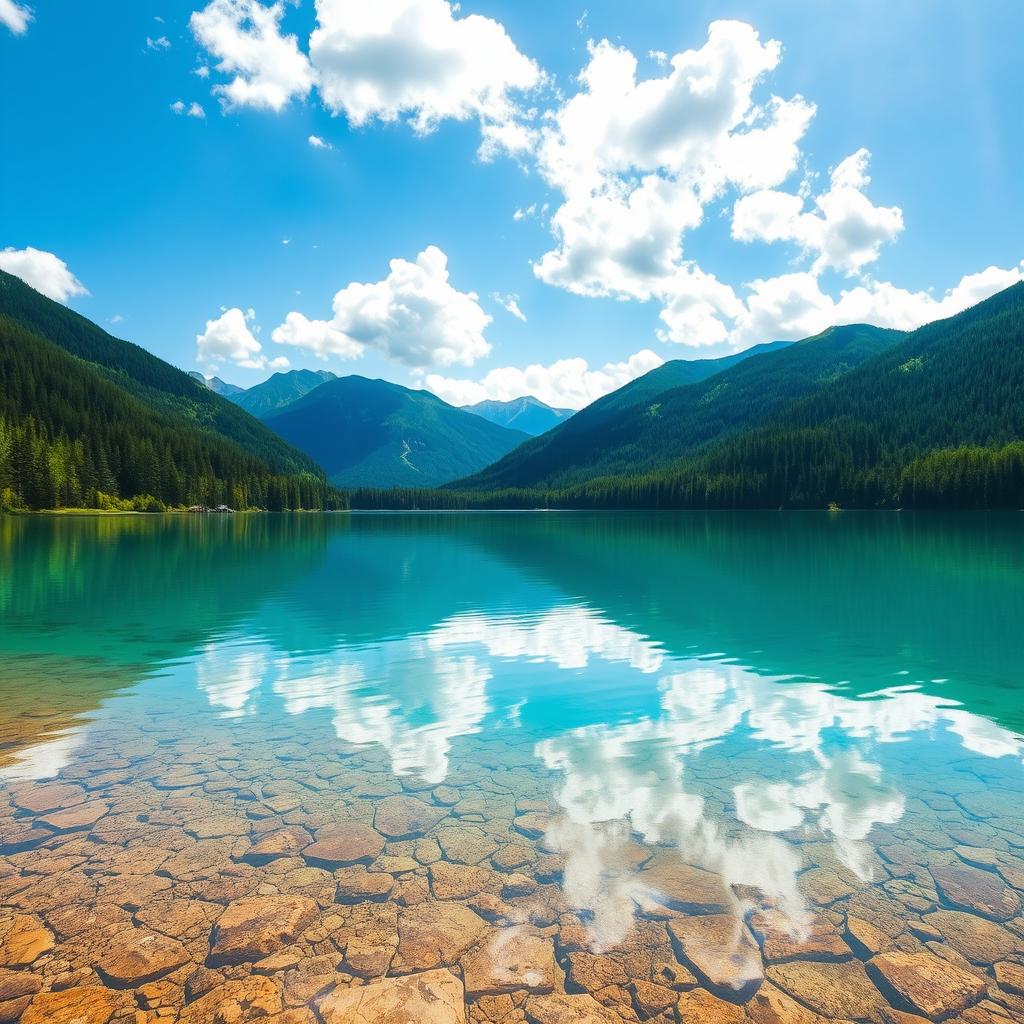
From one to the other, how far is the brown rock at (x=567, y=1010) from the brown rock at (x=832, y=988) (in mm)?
1960

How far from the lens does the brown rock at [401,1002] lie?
20.1ft

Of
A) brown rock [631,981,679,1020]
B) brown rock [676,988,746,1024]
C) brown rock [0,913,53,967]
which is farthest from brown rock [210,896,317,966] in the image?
brown rock [676,988,746,1024]

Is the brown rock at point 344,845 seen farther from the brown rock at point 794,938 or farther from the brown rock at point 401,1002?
the brown rock at point 794,938

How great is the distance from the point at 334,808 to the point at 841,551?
6654 centimetres

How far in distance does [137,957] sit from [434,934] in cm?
327

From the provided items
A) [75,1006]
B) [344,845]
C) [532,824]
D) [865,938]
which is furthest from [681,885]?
[75,1006]

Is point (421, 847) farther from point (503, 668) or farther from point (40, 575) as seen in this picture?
point (40, 575)

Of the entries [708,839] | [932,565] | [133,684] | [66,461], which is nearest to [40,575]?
[133,684]

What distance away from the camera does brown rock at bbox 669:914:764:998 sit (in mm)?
6680

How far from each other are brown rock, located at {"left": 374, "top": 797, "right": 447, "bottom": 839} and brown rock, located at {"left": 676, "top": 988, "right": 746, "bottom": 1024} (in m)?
4.76

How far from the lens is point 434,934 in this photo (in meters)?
7.46

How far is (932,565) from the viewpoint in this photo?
51812 mm

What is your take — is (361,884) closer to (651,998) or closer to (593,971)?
(593,971)

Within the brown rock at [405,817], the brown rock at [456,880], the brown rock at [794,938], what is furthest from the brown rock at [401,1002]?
the brown rock at [794,938]
